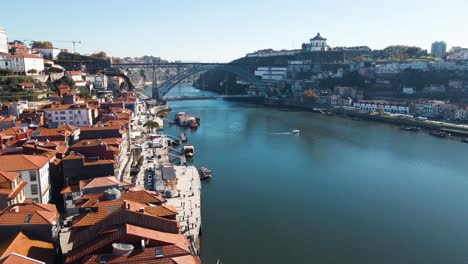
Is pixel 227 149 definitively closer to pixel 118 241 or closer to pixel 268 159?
pixel 268 159

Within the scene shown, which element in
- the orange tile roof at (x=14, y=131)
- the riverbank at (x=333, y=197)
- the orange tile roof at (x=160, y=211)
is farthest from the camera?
the orange tile roof at (x=14, y=131)

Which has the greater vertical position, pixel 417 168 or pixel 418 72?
pixel 418 72

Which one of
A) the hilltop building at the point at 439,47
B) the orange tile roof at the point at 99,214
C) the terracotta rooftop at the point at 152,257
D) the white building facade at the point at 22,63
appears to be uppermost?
the hilltop building at the point at 439,47

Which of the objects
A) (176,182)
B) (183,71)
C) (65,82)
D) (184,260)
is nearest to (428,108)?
(183,71)

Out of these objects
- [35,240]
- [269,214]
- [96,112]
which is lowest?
[269,214]

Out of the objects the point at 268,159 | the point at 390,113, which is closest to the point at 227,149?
the point at 268,159

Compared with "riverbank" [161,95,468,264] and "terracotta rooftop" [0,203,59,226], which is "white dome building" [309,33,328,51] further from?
"terracotta rooftop" [0,203,59,226]

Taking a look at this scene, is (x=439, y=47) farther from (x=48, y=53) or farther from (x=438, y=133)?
(x=48, y=53)

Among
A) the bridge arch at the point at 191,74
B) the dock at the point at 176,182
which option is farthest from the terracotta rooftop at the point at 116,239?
the bridge arch at the point at 191,74

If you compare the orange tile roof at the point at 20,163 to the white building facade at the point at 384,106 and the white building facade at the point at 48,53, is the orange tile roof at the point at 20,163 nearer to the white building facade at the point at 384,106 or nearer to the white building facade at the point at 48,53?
the white building facade at the point at 384,106
